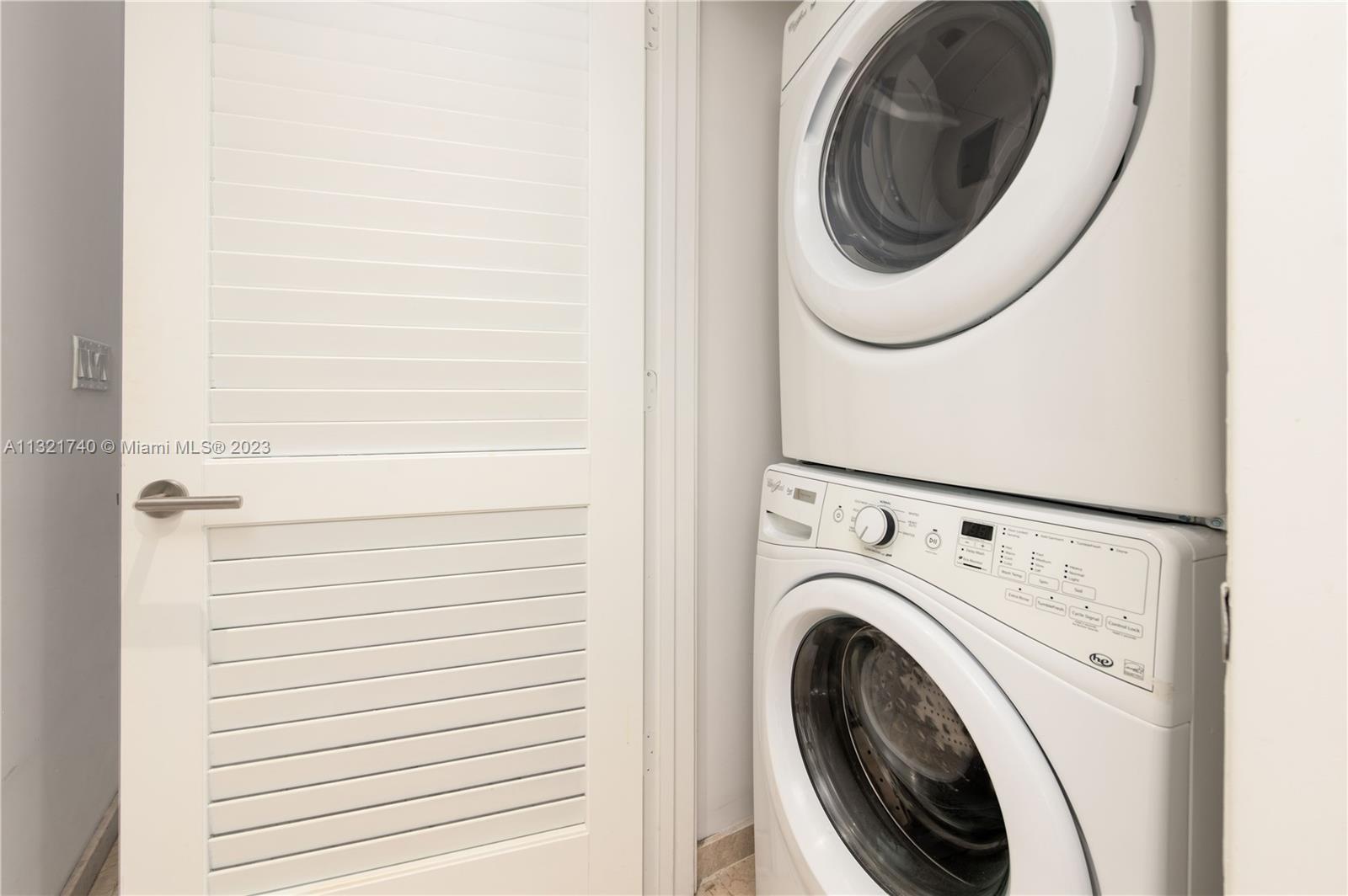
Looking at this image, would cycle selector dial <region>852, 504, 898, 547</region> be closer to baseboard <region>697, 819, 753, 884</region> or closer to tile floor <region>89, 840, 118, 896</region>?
baseboard <region>697, 819, 753, 884</region>

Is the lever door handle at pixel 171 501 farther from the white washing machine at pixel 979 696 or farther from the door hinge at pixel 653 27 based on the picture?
the door hinge at pixel 653 27

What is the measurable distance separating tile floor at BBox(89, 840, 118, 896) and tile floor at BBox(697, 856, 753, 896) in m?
1.11

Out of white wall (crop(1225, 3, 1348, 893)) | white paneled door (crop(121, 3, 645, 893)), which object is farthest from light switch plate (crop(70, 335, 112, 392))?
white wall (crop(1225, 3, 1348, 893))

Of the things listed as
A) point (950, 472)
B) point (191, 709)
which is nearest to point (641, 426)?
point (950, 472)

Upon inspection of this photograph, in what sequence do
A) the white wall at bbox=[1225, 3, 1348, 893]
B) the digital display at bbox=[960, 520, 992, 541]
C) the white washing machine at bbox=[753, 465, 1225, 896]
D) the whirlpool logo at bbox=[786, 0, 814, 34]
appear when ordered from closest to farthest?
the white wall at bbox=[1225, 3, 1348, 893]
the white washing machine at bbox=[753, 465, 1225, 896]
the digital display at bbox=[960, 520, 992, 541]
the whirlpool logo at bbox=[786, 0, 814, 34]

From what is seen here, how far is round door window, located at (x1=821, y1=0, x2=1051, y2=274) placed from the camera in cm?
67

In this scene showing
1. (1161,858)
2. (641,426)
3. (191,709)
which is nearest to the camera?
(1161,858)

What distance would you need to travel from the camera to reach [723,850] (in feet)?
3.96

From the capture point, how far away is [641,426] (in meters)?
1.10

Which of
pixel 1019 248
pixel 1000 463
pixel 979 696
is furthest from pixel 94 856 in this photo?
pixel 1019 248

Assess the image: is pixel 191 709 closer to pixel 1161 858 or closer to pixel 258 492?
pixel 258 492

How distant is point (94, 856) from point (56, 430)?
808 mm

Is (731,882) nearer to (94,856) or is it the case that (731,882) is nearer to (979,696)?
(979,696)

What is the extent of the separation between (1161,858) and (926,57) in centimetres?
96
